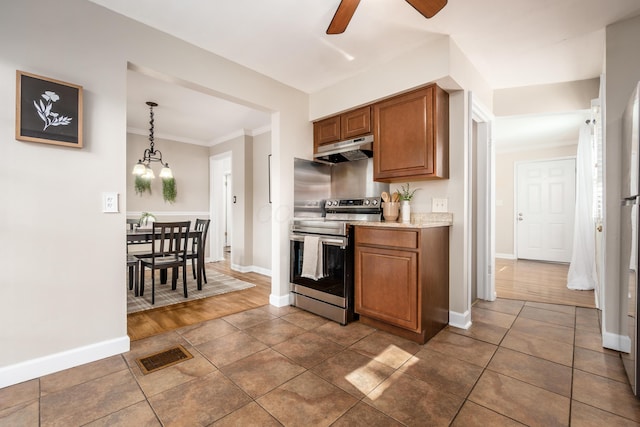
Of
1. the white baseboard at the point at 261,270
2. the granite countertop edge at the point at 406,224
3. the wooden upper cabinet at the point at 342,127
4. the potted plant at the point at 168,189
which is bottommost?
the white baseboard at the point at 261,270

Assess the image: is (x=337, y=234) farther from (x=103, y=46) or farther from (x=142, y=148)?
(x=142, y=148)

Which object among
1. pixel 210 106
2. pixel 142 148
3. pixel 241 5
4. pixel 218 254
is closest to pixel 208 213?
pixel 218 254

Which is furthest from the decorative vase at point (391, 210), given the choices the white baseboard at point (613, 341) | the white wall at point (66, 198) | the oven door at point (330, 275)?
the white wall at point (66, 198)

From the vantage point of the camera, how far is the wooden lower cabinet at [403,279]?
2238mm

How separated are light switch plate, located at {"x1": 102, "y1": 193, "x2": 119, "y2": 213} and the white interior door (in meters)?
7.31

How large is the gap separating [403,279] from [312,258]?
3.09ft

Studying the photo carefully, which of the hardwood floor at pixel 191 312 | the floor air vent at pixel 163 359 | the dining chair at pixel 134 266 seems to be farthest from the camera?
the dining chair at pixel 134 266

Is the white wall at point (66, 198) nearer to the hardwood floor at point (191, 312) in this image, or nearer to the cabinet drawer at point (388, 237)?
the hardwood floor at point (191, 312)

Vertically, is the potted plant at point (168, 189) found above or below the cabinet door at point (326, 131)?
below

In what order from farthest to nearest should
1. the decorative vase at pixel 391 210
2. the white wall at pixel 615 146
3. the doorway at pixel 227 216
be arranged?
the doorway at pixel 227 216 → the decorative vase at pixel 391 210 → the white wall at pixel 615 146

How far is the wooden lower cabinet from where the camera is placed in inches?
88.1

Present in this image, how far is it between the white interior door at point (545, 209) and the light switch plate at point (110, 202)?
24.0 feet

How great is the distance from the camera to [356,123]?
311cm

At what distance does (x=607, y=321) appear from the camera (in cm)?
220
